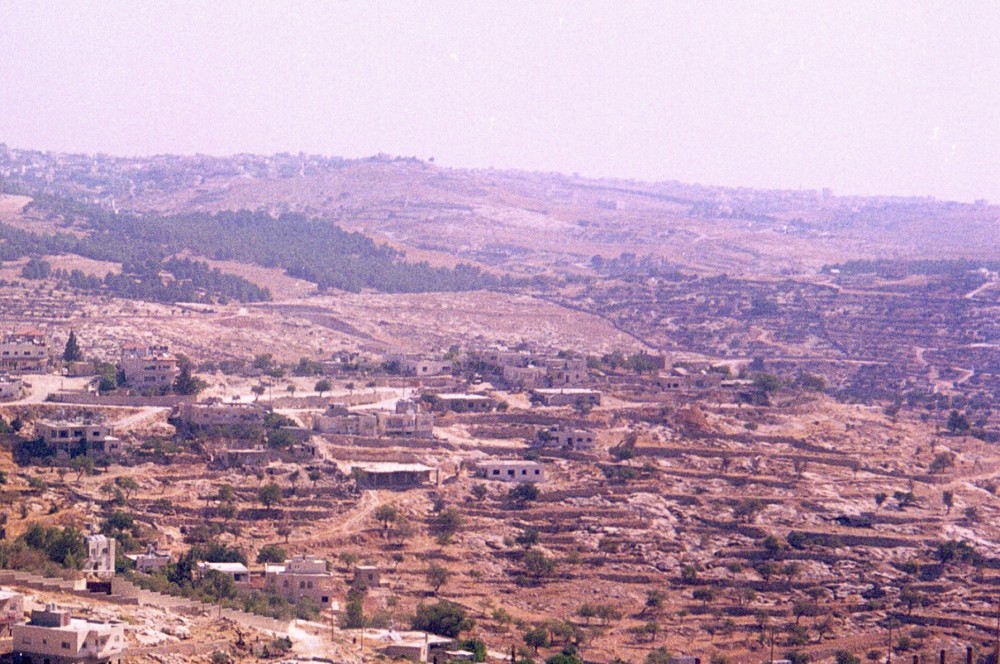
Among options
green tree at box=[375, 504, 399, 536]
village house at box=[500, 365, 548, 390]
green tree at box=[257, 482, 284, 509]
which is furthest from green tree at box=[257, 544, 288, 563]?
village house at box=[500, 365, 548, 390]

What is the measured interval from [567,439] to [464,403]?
4.64m

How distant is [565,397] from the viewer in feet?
212

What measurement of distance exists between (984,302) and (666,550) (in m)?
53.6

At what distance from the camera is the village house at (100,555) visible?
40203 millimetres

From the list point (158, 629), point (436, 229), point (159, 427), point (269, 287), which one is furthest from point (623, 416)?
point (436, 229)

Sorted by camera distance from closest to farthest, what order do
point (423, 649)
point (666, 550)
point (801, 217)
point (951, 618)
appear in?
point (423, 649) → point (951, 618) → point (666, 550) → point (801, 217)

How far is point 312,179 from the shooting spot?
166 m

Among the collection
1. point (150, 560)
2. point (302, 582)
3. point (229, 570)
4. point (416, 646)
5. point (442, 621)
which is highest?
point (416, 646)

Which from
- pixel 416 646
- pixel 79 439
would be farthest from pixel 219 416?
pixel 416 646

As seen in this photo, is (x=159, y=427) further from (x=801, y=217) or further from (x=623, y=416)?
(x=801, y=217)

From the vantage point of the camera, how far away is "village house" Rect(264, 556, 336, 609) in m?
42.5

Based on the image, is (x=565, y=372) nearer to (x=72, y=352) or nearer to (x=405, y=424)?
(x=405, y=424)

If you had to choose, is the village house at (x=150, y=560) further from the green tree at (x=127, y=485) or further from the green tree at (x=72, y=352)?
the green tree at (x=72, y=352)

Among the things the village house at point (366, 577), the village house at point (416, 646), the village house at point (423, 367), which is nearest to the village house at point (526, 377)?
the village house at point (423, 367)
